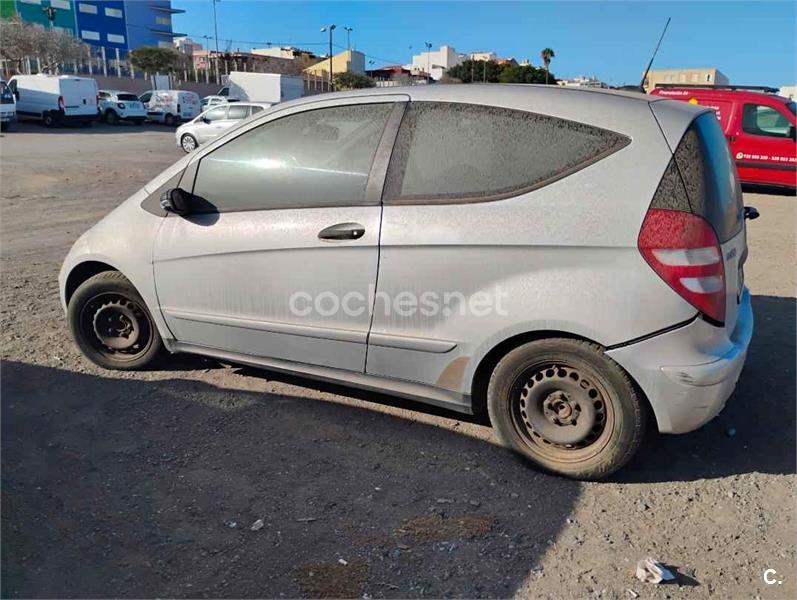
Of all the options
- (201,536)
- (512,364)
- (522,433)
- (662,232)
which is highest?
(662,232)

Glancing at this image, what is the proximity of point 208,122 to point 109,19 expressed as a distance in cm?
7115

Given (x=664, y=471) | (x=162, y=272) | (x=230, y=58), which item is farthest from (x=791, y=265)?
(x=230, y=58)

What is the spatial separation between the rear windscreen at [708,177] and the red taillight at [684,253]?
0.08 meters

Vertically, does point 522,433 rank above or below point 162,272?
below

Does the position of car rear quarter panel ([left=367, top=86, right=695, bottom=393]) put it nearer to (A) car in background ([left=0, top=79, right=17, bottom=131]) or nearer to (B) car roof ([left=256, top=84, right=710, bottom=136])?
(B) car roof ([left=256, top=84, right=710, bottom=136])

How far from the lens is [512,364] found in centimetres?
302

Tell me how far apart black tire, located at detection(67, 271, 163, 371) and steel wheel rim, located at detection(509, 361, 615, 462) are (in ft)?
7.91

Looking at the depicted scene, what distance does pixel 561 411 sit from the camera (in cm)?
302

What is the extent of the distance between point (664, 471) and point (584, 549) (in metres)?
0.81

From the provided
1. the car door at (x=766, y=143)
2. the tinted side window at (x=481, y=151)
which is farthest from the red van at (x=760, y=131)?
the tinted side window at (x=481, y=151)

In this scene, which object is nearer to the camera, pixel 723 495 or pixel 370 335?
pixel 723 495

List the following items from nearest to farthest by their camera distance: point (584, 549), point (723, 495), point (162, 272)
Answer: point (584, 549) < point (723, 495) < point (162, 272)

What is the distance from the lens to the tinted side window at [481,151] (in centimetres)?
289

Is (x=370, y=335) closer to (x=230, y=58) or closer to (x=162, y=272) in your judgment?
(x=162, y=272)
